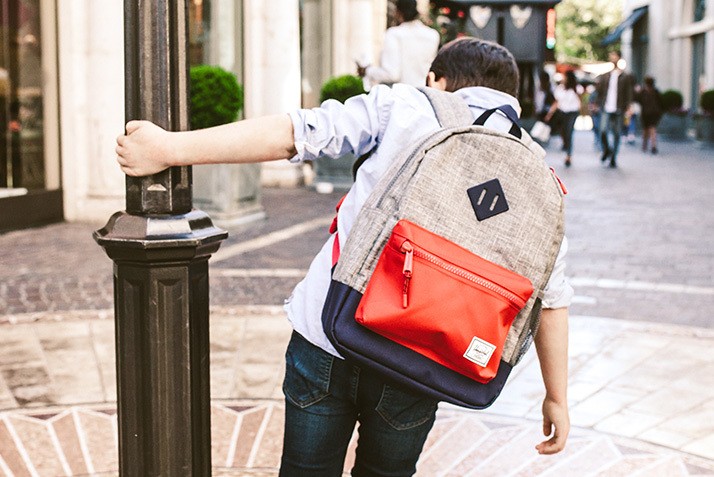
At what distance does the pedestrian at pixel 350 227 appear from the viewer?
2090mm

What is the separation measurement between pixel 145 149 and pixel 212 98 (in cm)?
736

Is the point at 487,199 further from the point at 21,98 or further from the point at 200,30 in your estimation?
the point at 200,30

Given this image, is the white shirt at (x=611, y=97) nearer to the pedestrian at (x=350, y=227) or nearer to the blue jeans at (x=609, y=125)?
the blue jeans at (x=609, y=125)

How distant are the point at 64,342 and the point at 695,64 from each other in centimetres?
3205

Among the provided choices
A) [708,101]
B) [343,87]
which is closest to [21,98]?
[343,87]

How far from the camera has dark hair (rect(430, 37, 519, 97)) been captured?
2.25 meters

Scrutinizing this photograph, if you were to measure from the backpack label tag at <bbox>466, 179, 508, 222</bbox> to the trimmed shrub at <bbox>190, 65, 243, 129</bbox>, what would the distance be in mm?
7492

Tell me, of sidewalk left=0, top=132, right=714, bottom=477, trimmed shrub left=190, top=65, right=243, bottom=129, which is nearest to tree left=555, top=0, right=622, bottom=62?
trimmed shrub left=190, top=65, right=243, bottom=129

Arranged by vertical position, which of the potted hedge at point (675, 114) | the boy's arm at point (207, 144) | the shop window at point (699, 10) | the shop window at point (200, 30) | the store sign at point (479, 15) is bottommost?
the potted hedge at point (675, 114)

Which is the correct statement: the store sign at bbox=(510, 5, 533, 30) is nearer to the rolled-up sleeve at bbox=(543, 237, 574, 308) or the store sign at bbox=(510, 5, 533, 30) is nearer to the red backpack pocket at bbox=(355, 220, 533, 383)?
the rolled-up sleeve at bbox=(543, 237, 574, 308)

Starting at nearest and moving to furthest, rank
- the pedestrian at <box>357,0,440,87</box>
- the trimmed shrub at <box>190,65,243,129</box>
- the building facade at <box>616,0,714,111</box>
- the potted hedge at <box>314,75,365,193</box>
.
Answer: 1. the trimmed shrub at <box>190,65,243,129</box>
2. the pedestrian at <box>357,0,440,87</box>
3. the potted hedge at <box>314,75,365,193</box>
4. the building facade at <box>616,0,714,111</box>

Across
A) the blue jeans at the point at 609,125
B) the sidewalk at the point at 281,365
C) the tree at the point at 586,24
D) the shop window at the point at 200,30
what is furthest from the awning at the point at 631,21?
the sidewalk at the point at 281,365

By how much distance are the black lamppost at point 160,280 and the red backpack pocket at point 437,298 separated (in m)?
0.57

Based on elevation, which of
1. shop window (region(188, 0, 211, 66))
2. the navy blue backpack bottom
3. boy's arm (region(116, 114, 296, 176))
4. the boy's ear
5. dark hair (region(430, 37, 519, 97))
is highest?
shop window (region(188, 0, 211, 66))
